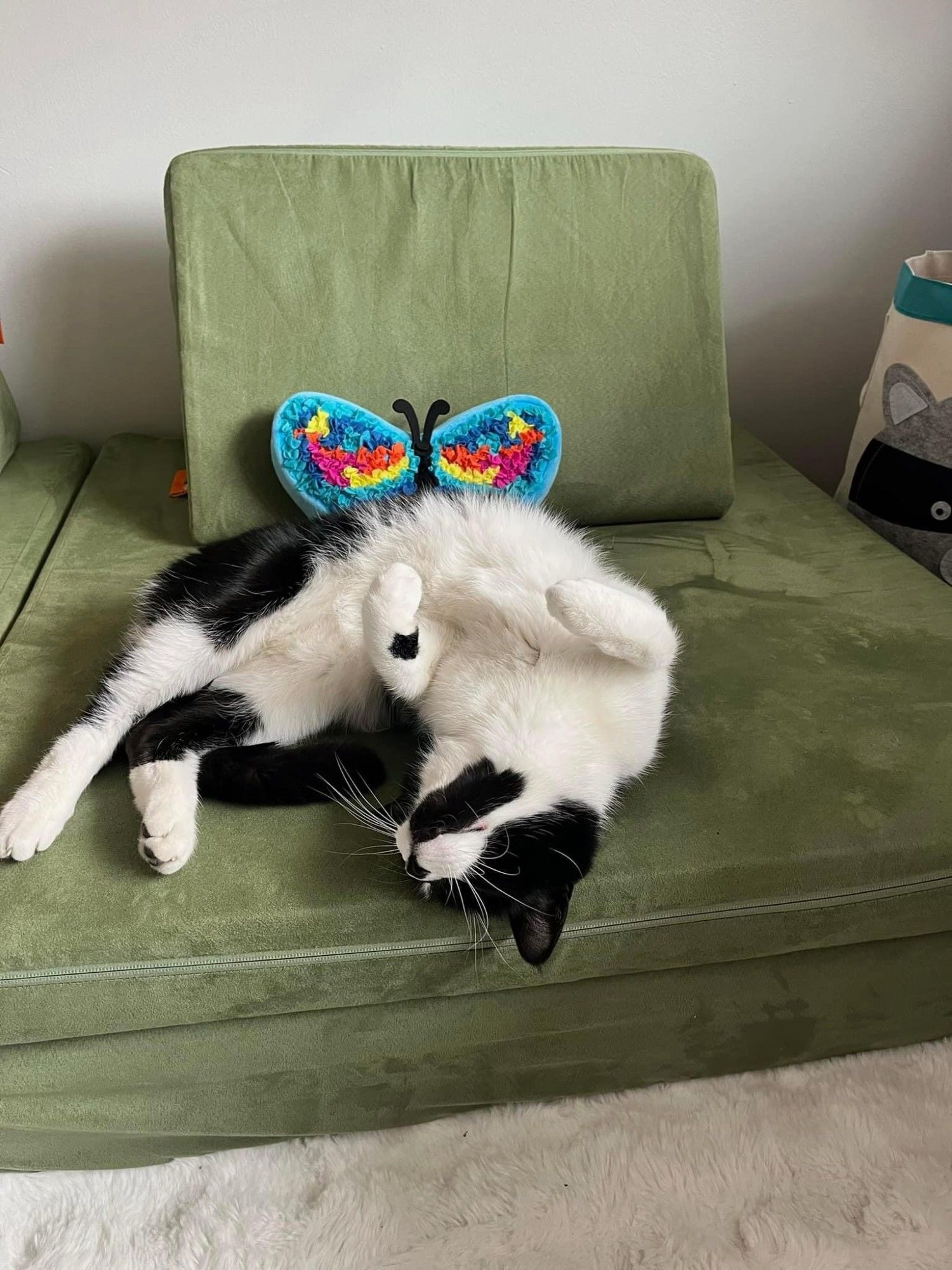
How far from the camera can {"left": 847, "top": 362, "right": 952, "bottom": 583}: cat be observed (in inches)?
67.1

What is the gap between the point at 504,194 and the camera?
1.62m

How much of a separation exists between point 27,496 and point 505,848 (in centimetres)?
131

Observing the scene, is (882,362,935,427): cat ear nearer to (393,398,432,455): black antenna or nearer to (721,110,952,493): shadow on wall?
(721,110,952,493): shadow on wall

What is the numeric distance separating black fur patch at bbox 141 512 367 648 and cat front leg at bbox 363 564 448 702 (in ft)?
0.72

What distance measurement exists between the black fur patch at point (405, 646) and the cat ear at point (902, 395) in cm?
115

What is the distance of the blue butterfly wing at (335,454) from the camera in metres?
1.54

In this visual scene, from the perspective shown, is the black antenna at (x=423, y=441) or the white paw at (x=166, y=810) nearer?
the white paw at (x=166, y=810)

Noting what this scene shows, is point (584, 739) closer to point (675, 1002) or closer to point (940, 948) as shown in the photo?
point (675, 1002)

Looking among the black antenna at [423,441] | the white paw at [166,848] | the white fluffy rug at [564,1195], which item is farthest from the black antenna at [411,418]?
the white fluffy rug at [564,1195]

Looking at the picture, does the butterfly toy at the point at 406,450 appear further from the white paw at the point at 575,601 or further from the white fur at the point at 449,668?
the white paw at the point at 575,601

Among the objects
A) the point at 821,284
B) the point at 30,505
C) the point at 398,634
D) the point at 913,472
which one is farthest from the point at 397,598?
the point at 821,284

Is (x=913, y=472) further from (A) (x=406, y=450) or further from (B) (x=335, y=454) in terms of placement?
(B) (x=335, y=454)

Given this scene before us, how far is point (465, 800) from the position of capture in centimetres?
106

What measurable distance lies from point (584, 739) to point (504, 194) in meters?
1.05
